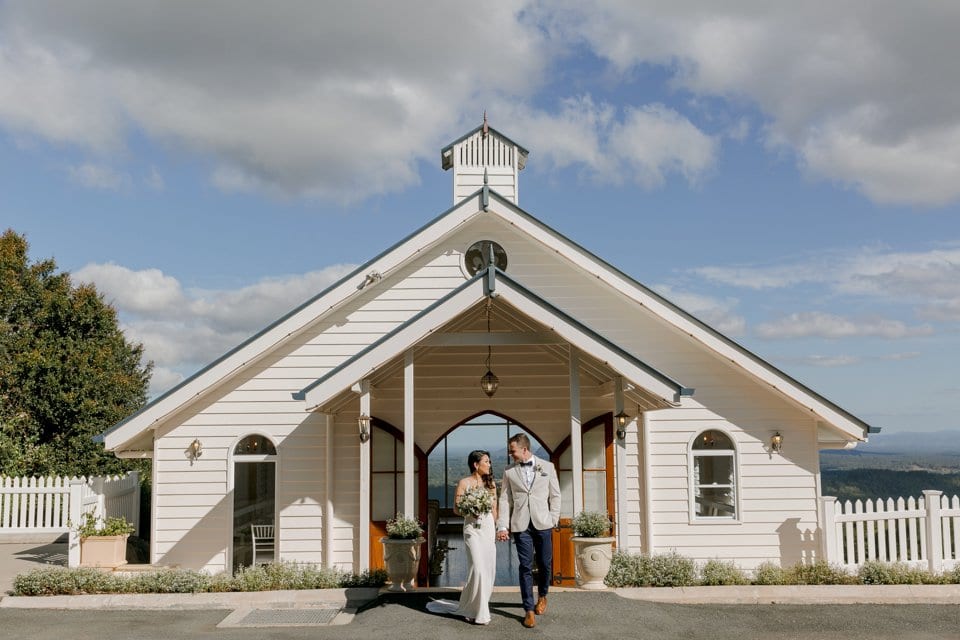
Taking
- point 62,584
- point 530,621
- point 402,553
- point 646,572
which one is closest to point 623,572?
point 646,572

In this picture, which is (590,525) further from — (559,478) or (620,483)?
(559,478)

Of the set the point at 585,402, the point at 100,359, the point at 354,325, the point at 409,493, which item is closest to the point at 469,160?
the point at 354,325

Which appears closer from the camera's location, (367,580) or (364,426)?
(367,580)

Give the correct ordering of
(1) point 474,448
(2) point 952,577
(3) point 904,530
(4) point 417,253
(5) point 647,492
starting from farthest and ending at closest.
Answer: (4) point 417,253 < (5) point 647,492 < (3) point 904,530 < (2) point 952,577 < (1) point 474,448

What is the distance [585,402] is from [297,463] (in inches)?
182

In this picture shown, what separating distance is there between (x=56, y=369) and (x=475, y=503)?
20.1 m

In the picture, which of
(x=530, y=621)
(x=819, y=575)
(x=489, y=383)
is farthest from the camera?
(x=489, y=383)

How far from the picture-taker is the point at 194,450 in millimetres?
13219

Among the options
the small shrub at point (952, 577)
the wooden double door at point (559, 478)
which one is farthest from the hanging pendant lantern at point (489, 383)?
the small shrub at point (952, 577)

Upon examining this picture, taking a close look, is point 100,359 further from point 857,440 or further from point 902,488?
point 902,488

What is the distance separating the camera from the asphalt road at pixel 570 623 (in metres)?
8.95

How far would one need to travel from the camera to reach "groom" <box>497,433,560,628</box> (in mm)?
9289

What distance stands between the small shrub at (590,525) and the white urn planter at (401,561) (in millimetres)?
2065

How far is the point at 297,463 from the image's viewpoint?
13.4 m
